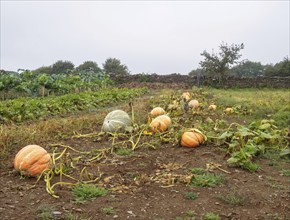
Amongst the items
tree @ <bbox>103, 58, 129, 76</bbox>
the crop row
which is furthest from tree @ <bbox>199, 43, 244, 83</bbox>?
tree @ <bbox>103, 58, 129, 76</bbox>

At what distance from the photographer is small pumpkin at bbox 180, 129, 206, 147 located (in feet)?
20.1

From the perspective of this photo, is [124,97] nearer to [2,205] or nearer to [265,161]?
[265,161]

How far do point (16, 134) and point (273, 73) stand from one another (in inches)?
1633

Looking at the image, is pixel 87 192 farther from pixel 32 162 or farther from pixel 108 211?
pixel 32 162

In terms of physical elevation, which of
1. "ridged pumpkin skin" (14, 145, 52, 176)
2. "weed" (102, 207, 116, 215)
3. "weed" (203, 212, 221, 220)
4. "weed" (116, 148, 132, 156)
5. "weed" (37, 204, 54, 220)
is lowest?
"weed" (203, 212, 221, 220)

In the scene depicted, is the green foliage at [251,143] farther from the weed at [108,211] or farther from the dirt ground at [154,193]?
the weed at [108,211]

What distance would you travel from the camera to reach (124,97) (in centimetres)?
1602

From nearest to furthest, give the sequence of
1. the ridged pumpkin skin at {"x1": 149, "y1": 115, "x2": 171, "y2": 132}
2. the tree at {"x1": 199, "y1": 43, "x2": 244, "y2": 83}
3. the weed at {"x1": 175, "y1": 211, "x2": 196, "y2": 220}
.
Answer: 1. the weed at {"x1": 175, "y1": 211, "x2": 196, "y2": 220}
2. the ridged pumpkin skin at {"x1": 149, "y1": 115, "x2": 171, "y2": 132}
3. the tree at {"x1": 199, "y1": 43, "x2": 244, "y2": 83}

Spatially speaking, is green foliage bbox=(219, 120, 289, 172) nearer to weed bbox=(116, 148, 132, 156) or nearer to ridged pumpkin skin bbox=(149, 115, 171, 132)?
ridged pumpkin skin bbox=(149, 115, 171, 132)

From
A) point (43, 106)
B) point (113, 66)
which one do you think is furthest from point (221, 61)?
point (113, 66)

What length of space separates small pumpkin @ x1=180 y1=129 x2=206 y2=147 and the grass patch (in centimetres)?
241

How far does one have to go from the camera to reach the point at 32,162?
14.5 ft

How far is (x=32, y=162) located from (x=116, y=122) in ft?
9.08

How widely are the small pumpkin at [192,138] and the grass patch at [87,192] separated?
2.41 metres
